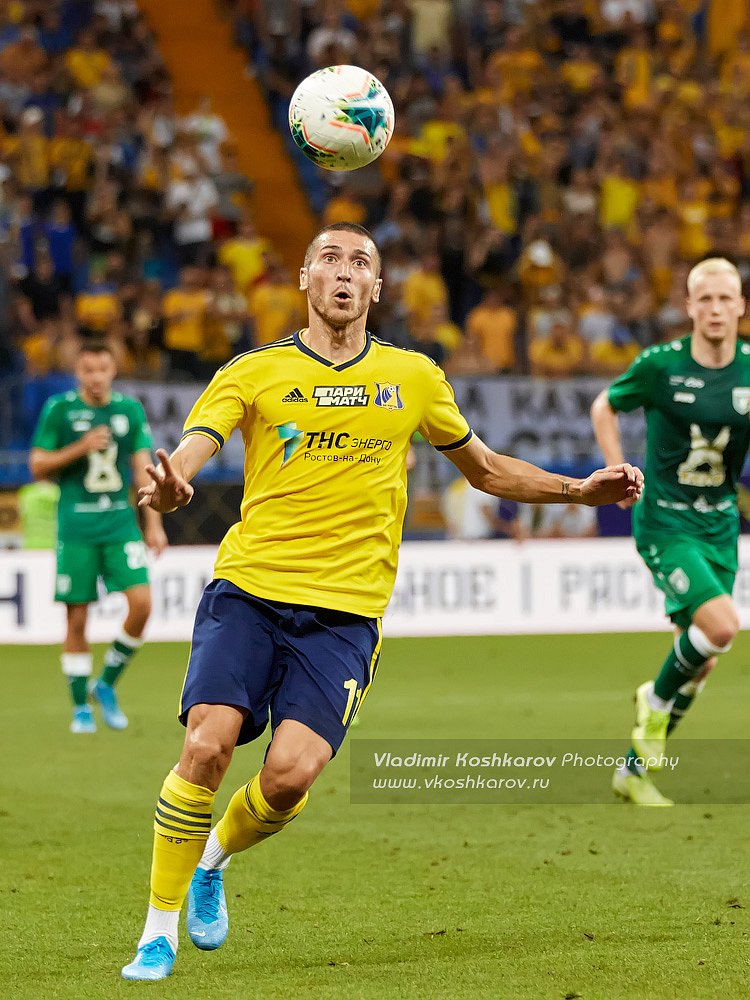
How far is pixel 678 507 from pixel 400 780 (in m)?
2.09

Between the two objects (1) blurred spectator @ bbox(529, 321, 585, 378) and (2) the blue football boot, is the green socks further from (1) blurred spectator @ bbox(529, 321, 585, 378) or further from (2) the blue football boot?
(1) blurred spectator @ bbox(529, 321, 585, 378)

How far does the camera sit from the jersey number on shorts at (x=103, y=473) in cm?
1048

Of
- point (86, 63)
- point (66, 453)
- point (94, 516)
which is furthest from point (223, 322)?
point (66, 453)

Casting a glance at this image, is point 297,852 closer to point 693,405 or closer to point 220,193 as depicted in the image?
point 693,405

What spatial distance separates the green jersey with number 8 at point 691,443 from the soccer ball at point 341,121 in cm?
233

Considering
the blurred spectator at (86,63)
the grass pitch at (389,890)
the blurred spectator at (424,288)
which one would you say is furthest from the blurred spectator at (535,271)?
the grass pitch at (389,890)

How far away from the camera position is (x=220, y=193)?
66.6ft

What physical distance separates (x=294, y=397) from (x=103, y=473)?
17.8 feet

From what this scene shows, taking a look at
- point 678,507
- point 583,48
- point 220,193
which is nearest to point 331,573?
point 678,507

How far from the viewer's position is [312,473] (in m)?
5.27

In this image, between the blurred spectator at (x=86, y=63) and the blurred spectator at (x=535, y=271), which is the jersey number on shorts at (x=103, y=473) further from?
the blurred spectator at (x=86, y=63)

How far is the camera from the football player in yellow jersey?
197 inches

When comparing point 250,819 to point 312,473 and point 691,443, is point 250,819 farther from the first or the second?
point 691,443

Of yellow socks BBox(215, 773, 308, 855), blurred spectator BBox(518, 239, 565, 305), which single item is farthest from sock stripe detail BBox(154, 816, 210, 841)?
blurred spectator BBox(518, 239, 565, 305)
